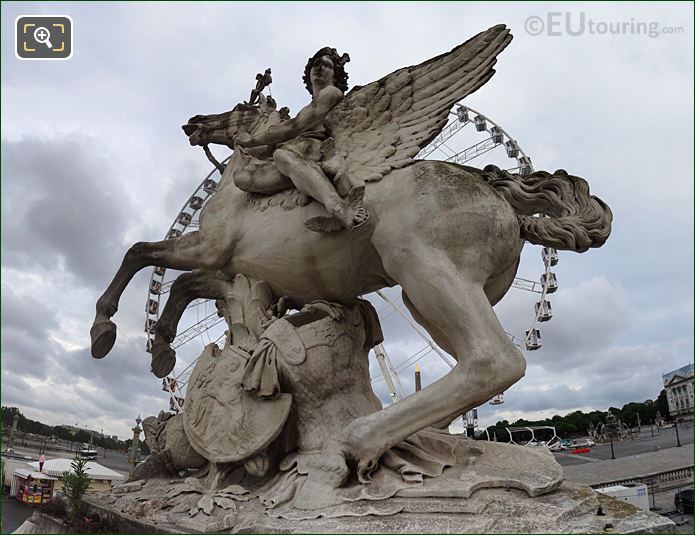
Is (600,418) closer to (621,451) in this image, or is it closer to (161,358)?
(621,451)

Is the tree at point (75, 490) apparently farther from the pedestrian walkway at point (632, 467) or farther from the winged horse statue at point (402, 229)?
the pedestrian walkway at point (632, 467)

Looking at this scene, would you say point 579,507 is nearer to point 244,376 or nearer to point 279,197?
point 244,376

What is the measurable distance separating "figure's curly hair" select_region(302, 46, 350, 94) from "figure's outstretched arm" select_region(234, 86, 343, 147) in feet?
2.31

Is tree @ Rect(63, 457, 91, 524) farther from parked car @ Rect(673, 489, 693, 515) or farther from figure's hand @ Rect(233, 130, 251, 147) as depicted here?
parked car @ Rect(673, 489, 693, 515)

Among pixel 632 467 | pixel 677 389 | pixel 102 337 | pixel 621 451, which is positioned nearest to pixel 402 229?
pixel 102 337

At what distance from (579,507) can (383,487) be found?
1050mm

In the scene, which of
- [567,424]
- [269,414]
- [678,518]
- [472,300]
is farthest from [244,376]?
[567,424]

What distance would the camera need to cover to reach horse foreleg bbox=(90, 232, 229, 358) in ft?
15.0

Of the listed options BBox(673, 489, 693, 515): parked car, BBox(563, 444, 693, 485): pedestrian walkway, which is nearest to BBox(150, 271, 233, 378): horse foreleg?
BBox(673, 489, 693, 515): parked car

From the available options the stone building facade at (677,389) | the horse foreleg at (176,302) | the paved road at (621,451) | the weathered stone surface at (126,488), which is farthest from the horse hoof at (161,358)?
the stone building facade at (677,389)

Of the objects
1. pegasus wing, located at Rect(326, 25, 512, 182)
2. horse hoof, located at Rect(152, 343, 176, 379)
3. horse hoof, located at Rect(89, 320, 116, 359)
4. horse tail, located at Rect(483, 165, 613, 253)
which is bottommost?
horse hoof, located at Rect(152, 343, 176, 379)

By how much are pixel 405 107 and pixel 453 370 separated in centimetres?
A: 210

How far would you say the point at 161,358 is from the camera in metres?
5.17

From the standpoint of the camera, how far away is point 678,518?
1245 centimetres
